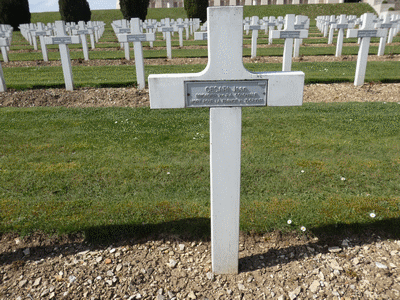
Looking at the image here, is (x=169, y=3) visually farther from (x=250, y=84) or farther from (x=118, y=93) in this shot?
(x=250, y=84)

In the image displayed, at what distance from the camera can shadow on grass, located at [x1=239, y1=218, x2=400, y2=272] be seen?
9.54 ft

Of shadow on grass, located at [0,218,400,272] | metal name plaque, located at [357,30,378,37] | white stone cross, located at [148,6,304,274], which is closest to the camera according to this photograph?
white stone cross, located at [148,6,304,274]

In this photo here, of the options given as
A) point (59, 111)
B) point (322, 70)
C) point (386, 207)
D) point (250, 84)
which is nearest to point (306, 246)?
point (386, 207)

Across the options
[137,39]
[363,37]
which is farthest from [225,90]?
[363,37]

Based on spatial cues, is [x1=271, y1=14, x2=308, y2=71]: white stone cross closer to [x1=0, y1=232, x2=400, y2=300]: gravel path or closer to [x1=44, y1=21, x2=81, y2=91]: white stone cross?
[x1=44, y1=21, x2=81, y2=91]: white stone cross

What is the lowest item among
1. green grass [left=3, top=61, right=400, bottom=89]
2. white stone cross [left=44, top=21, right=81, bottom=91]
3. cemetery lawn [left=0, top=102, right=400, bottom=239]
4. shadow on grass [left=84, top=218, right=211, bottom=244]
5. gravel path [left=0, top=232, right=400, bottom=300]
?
gravel path [left=0, top=232, right=400, bottom=300]

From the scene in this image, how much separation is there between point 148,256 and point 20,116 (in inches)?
217

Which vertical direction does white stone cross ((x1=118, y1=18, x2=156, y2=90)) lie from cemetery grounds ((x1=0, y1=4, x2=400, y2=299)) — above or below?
above

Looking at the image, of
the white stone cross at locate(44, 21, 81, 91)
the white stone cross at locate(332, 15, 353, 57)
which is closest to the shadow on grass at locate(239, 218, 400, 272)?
the white stone cross at locate(44, 21, 81, 91)

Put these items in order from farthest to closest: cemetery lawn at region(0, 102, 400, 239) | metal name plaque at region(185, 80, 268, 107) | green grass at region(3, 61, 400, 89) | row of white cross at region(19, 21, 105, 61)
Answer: row of white cross at region(19, 21, 105, 61)
green grass at region(3, 61, 400, 89)
cemetery lawn at region(0, 102, 400, 239)
metal name plaque at region(185, 80, 268, 107)

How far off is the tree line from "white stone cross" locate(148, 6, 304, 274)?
103 ft

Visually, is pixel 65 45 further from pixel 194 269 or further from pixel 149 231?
pixel 194 269

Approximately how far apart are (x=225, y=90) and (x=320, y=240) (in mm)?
1826

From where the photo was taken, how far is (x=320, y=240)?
313 centimetres
